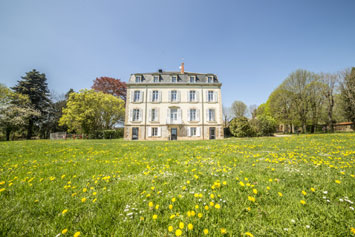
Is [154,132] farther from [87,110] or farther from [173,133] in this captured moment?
[87,110]

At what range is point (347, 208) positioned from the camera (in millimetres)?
1611

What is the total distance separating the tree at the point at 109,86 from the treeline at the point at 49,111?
21.2 feet

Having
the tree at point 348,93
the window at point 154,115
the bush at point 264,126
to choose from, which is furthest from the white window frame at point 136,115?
the tree at point 348,93

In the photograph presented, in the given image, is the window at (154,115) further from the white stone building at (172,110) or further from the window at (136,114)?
the window at (136,114)

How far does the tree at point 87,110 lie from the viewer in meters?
18.9

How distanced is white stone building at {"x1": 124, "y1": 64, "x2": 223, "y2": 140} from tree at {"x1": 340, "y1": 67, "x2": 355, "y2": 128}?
1778 centimetres

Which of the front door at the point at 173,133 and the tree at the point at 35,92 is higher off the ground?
the tree at the point at 35,92

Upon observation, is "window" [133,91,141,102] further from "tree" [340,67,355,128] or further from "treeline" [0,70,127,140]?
"tree" [340,67,355,128]

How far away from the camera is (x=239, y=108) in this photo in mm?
32312

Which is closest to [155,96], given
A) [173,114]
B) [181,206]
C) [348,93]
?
[173,114]

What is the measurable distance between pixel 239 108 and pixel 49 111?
40.5 m

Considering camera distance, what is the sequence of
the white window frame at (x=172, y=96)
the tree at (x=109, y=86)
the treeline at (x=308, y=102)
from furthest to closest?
the tree at (x=109, y=86), the white window frame at (x=172, y=96), the treeline at (x=308, y=102)

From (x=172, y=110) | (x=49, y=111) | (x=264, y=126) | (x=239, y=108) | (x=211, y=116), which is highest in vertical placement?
(x=239, y=108)

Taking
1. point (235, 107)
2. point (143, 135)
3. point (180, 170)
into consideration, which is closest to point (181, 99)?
point (143, 135)
